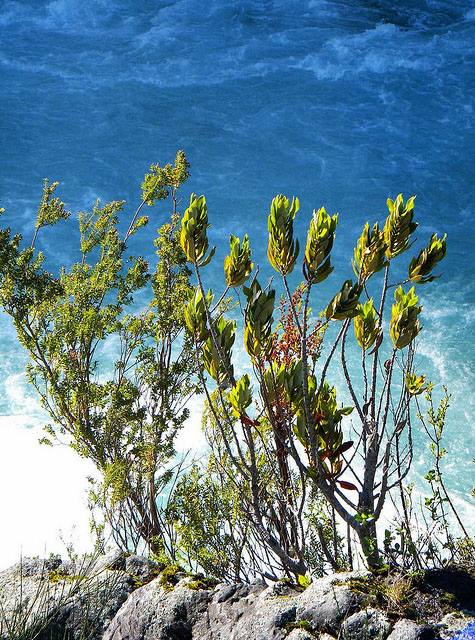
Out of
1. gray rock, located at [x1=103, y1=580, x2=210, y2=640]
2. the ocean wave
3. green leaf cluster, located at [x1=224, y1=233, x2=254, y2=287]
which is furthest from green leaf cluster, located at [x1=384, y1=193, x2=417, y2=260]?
the ocean wave

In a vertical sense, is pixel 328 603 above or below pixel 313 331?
below

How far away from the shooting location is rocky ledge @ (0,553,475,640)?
408 centimetres

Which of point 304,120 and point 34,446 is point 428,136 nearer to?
point 304,120

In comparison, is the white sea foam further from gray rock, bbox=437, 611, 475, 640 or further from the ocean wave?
the ocean wave

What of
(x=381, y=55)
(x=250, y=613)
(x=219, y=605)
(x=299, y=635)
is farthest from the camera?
(x=381, y=55)

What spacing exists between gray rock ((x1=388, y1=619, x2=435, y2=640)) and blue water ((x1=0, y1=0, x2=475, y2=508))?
11.5 meters

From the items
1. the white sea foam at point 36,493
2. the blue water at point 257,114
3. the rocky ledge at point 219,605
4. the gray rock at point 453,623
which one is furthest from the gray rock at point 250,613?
the blue water at point 257,114

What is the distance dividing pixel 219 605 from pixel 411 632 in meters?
1.23

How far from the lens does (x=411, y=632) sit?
390 cm

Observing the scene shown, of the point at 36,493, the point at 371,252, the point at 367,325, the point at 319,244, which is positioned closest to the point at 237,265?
the point at 319,244

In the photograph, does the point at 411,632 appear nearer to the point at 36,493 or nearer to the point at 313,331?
the point at 313,331

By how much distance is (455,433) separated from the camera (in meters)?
13.9

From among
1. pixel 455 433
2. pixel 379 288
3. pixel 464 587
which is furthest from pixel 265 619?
pixel 379 288

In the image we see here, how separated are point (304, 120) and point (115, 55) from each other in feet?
30.5
